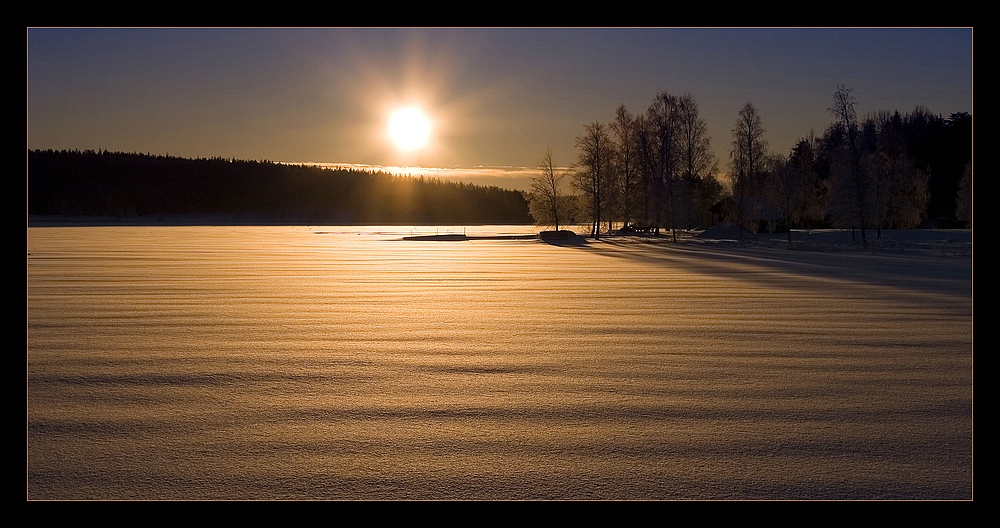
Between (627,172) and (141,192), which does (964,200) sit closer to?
(627,172)

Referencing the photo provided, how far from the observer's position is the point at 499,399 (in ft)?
19.4

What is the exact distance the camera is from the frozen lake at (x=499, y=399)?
4.16m

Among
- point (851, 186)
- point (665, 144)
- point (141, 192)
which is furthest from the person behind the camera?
point (141, 192)

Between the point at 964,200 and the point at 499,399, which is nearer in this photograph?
the point at 499,399

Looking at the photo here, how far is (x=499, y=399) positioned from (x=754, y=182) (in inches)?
2310

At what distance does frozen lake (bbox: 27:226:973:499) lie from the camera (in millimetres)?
4160

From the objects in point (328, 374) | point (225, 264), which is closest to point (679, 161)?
point (225, 264)

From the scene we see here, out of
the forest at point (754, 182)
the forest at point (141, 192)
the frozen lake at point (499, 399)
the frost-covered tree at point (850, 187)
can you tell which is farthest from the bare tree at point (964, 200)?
the forest at point (141, 192)

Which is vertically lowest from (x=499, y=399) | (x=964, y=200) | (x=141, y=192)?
(x=499, y=399)

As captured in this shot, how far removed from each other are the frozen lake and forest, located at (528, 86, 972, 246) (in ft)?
115

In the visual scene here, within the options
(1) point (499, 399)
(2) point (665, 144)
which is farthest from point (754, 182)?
(1) point (499, 399)

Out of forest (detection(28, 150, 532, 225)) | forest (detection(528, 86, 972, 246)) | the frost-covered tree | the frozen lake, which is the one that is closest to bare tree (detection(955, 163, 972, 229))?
forest (detection(528, 86, 972, 246))

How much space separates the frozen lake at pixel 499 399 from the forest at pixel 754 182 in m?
35.2
